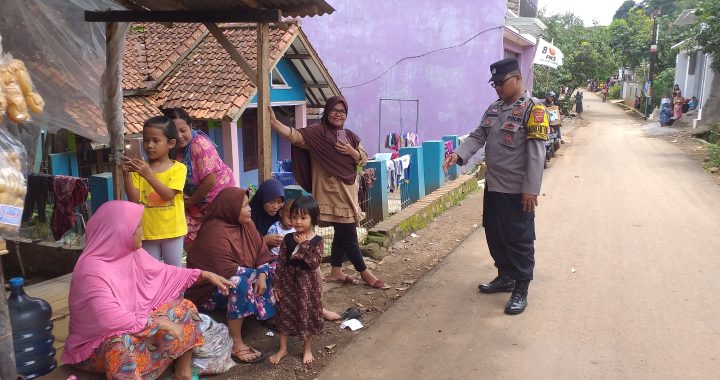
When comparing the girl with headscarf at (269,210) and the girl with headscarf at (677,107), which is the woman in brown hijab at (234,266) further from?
the girl with headscarf at (677,107)

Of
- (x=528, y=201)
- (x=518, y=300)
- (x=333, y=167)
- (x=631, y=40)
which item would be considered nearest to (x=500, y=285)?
(x=518, y=300)

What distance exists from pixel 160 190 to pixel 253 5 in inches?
55.3

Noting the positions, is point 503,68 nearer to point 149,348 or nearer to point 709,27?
point 149,348

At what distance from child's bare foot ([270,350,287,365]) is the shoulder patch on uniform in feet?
7.56

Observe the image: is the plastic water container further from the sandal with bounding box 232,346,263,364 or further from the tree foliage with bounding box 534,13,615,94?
the tree foliage with bounding box 534,13,615,94

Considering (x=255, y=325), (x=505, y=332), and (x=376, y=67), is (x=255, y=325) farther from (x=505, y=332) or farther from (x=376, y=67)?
(x=376, y=67)

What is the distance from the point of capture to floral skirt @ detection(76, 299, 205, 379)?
2.70 m

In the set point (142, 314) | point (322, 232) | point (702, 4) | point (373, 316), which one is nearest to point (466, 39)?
point (702, 4)

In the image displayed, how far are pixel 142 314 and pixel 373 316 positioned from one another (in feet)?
6.28

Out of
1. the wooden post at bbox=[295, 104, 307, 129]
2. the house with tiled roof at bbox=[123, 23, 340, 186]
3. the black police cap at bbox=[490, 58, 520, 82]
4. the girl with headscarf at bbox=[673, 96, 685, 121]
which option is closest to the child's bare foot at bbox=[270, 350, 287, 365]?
the black police cap at bbox=[490, 58, 520, 82]

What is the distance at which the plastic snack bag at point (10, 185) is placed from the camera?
2.11 m

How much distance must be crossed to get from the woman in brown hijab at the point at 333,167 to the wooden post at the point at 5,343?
2.34 m

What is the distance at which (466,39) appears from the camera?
1467cm

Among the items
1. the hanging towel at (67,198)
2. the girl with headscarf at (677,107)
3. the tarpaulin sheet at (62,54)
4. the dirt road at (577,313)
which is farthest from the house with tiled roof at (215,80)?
the girl with headscarf at (677,107)
